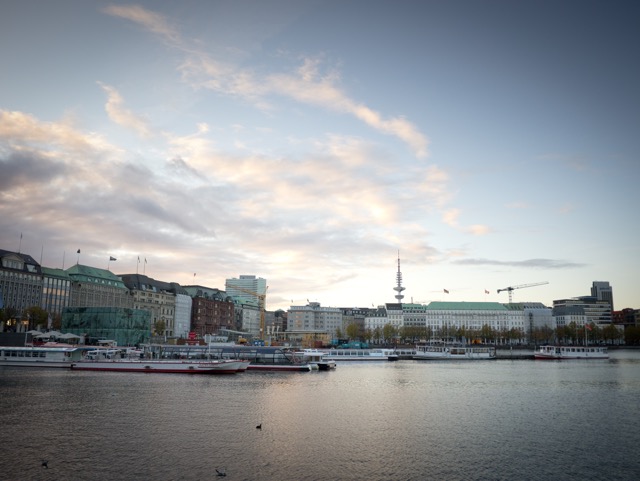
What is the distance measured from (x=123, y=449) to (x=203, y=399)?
83.7 ft

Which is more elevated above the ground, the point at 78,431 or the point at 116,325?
the point at 116,325

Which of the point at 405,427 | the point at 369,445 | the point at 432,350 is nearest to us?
the point at 369,445

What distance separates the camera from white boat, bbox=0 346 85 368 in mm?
111500

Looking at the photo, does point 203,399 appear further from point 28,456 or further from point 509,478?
point 509,478

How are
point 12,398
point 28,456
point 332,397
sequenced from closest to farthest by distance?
point 28,456
point 12,398
point 332,397

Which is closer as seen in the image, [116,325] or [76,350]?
[76,350]

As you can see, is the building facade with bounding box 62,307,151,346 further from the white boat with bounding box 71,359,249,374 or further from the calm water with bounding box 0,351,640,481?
the calm water with bounding box 0,351,640,481

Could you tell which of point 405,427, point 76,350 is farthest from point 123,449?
point 76,350

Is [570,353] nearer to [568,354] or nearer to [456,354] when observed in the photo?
[568,354]

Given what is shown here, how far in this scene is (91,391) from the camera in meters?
69.7

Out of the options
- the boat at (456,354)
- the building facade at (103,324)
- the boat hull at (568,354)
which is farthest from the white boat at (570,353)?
the building facade at (103,324)

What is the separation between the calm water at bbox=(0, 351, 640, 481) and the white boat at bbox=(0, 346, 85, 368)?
33.3 metres

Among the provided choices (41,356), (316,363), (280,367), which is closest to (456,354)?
(316,363)

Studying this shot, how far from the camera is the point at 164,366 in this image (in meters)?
103
